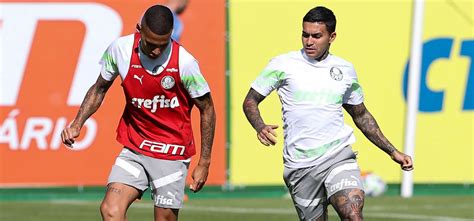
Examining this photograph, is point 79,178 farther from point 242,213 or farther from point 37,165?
point 242,213

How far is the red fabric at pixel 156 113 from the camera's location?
10.2m

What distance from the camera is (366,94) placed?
18.2 m

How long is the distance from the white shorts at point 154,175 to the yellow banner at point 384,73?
7129mm

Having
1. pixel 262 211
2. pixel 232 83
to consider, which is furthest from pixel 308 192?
pixel 232 83

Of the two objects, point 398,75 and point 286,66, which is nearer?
point 286,66

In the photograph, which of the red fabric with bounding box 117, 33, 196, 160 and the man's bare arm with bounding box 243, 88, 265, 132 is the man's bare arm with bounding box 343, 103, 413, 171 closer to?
the man's bare arm with bounding box 243, 88, 265, 132

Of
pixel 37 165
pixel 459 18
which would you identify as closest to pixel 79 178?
pixel 37 165

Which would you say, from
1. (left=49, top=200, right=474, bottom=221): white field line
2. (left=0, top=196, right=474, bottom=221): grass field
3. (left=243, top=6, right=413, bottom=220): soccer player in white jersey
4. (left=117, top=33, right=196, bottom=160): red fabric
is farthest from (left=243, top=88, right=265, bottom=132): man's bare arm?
(left=49, top=200, right=474, bottom=221): white field line

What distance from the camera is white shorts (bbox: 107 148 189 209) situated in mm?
10492

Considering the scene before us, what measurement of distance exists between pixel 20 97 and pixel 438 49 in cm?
528

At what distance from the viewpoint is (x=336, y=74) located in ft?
34.2

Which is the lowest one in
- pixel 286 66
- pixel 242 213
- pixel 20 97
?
pixel 242 213

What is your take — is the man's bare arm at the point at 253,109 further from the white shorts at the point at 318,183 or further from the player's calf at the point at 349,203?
the player's calf at the point at 349,203

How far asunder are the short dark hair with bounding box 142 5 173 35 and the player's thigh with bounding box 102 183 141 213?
1.24 metres
